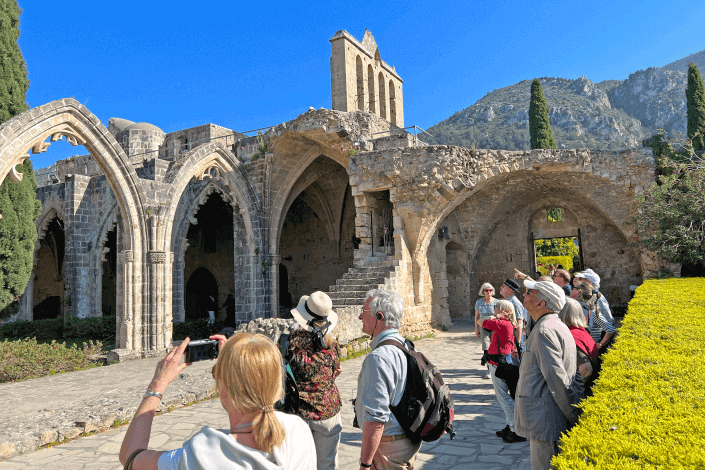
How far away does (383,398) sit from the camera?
221 cm

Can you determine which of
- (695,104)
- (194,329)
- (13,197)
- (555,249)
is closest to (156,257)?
(13,197)

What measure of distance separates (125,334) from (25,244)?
10.6 feet

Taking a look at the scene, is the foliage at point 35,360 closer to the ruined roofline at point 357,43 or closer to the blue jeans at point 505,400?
the blue jeans at point 505,400

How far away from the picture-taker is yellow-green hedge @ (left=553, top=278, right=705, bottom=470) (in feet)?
5.36

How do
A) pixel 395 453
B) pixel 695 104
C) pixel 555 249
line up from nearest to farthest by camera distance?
1. pixel 395 453
2. pixel 695 104
3. pixel 555 249

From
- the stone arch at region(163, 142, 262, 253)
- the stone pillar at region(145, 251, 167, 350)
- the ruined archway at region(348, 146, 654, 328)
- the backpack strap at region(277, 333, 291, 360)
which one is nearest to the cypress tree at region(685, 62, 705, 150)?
the ruined archway at region(348, 146, 654, 328)

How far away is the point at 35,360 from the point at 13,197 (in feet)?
13.6

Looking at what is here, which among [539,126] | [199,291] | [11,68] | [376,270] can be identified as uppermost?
[539,126]

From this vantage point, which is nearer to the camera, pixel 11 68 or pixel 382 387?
pixel 382 387

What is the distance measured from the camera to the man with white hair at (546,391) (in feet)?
8.07

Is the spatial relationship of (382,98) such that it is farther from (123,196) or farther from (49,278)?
(49,278)

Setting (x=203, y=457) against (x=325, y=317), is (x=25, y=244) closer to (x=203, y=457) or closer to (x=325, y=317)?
(x=325, y=317)

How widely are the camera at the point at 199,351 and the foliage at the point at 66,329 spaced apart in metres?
13.9

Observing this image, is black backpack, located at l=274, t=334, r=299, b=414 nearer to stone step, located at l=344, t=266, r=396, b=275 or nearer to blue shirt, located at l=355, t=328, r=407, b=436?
blue shirt, located at l=355, t=328, r=407, b=436
